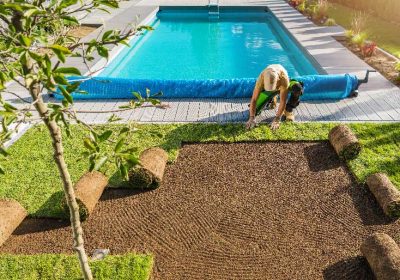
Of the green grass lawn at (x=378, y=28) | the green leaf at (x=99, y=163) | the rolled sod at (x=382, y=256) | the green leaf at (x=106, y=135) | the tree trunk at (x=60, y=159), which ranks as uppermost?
the green leaf at (x=106, y=135)

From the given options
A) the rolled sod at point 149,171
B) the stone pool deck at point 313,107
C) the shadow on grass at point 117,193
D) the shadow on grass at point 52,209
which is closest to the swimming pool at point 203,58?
the stone pool deck at point 313,107

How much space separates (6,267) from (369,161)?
726 centimetres

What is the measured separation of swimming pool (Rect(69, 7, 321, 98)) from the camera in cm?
1126

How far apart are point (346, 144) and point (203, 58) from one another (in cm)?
987

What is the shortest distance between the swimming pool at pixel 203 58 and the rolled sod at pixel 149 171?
13.4 ft

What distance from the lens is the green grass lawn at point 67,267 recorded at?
16.9ft

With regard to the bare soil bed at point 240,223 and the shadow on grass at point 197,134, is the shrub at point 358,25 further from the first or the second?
the bare soil bed at point 240,223

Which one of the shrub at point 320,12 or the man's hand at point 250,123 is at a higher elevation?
the shrub at point 320,12

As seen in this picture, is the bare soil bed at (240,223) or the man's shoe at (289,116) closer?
the bare soil bed at (240,223)

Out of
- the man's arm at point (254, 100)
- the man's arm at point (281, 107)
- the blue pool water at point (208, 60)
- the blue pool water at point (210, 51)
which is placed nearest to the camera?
the man's arm at point (254, 100)

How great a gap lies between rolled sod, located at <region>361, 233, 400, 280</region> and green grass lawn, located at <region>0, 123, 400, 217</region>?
2.32m

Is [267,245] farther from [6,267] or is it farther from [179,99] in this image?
[179,99]

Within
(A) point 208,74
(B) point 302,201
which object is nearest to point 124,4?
(A) point 208,74

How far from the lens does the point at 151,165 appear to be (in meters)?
7.25
